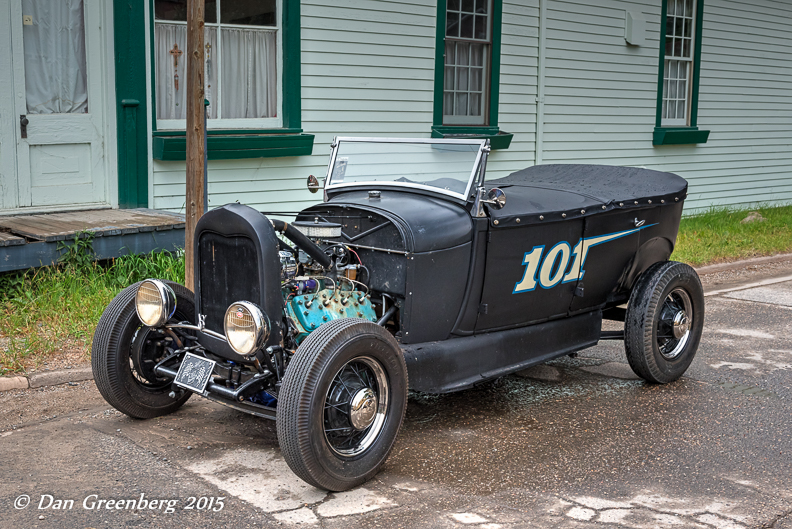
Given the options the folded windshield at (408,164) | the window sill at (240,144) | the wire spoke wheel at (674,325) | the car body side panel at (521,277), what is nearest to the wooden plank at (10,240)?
the window sill at (240,144)

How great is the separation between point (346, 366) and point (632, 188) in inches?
102

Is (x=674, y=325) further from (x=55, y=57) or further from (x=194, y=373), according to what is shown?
(x=55, y=57)

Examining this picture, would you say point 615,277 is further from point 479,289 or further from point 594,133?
point 594,133

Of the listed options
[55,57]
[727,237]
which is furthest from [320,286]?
[727,237]

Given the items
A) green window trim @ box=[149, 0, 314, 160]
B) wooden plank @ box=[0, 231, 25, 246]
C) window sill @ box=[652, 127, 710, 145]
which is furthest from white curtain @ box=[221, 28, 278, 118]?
window sill @ box=[652, 127, 710, 145]

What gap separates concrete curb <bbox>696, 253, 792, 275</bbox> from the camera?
905 centimetres

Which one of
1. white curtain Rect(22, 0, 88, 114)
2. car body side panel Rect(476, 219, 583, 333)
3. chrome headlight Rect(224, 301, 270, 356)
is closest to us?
chrome headlight Rect(224, 301, 270, 356)

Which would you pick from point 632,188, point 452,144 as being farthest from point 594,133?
point 452,144

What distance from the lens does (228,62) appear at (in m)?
8.27

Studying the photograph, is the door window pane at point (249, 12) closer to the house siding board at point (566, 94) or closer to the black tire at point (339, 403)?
the house siding board at point (566, 94)

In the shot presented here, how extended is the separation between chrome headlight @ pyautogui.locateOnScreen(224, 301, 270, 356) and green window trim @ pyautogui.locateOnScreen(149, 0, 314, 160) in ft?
14.3

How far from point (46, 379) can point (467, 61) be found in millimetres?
6932

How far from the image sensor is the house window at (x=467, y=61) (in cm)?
1014

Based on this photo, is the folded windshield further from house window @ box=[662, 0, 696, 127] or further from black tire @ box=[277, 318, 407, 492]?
house window @ box=[662, 0, 696, 127]
